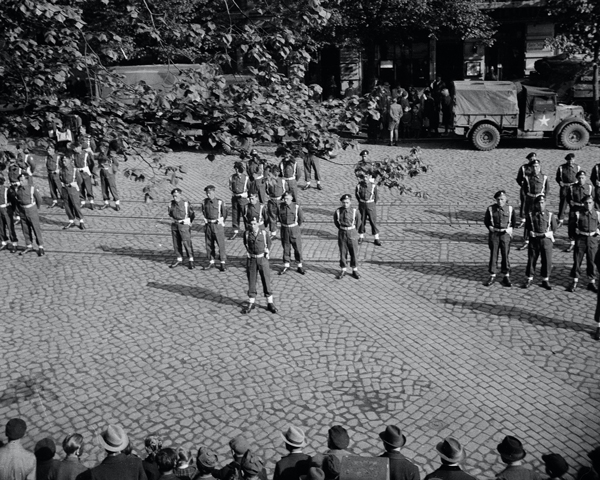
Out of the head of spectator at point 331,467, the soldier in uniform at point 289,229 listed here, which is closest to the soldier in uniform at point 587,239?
the soldier in uniform at point 289,229

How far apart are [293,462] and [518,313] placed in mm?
6863

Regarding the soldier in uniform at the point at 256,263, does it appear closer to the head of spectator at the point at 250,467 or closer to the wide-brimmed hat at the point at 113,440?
the wide-brimmed hat at the point at 113,440

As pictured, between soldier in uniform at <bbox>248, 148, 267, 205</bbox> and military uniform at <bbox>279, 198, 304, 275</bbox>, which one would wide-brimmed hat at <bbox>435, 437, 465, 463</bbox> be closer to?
military uniform at <bbox>279, 198, 304, 275</bbox>

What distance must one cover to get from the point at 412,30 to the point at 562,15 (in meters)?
6.25

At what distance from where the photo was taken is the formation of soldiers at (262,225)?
519 inches

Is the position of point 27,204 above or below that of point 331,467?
above

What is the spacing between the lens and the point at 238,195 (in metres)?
17.5

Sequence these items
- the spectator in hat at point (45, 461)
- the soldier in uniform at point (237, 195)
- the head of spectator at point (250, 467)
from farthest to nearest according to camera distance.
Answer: the soldier in uniform at point (237, 195) → the spectator in hat at point (45, 461) → the head of spectator at point (250, 467)

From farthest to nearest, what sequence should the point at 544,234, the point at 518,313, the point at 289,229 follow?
the point at 289,229
the point at 544,234
the point at 518,313

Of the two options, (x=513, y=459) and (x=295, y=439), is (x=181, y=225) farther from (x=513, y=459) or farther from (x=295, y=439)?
(x=513, y=459)

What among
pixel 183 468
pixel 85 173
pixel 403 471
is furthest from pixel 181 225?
pixel 403 471

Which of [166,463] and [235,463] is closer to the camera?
[166,463]

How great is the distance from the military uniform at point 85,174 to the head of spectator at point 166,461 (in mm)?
14096

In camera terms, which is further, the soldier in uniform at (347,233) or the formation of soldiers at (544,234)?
the soldier in uniform at (347,233)
